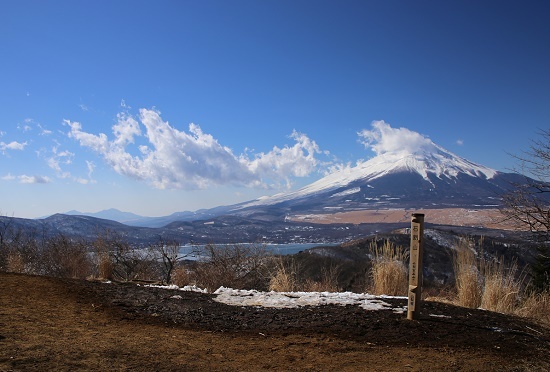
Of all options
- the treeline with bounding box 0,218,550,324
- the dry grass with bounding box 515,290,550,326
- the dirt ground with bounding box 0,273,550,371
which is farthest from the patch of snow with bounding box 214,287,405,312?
the dry grass with bounding box 515,290,550,326

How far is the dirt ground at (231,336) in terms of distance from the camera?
410cm

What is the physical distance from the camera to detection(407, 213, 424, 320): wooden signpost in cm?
594

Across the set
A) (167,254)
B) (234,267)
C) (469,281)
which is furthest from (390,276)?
(167,254)

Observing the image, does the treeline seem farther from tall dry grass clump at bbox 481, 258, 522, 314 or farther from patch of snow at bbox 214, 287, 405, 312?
patch of snow at bbox 214, 287, 405, 312

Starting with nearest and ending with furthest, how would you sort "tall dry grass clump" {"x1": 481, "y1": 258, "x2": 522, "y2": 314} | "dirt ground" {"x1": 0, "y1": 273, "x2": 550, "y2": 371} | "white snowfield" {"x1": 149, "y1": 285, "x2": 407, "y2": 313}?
"dirt ground" {"x1": 0, "y1": 273, "x2": 550, "y2": 371} < "white snowfield" {"x1": 149, "y1": 285, "x2": 407, "y2": 313} < "tall dry grass clump" {"x1": 481, "y1": 258, "x2": 522, "y2": 314}

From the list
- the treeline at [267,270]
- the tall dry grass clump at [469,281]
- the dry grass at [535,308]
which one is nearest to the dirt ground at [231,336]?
→ the dry grass at [535,308]

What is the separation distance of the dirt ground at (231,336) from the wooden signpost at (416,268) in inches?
7.6

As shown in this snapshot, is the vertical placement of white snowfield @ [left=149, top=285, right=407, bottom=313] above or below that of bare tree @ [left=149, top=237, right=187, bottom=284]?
above

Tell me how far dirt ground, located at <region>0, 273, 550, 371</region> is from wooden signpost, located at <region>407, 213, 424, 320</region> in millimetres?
194

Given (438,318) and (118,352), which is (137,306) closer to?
(118,352)

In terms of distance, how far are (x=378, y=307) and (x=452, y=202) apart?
6910 inches

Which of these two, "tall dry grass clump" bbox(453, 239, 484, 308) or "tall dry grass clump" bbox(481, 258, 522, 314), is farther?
"tall dry grass clump" bbox(453, 239, 484, 308)

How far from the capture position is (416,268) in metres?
6.00

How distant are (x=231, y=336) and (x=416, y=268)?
276 centimetres
